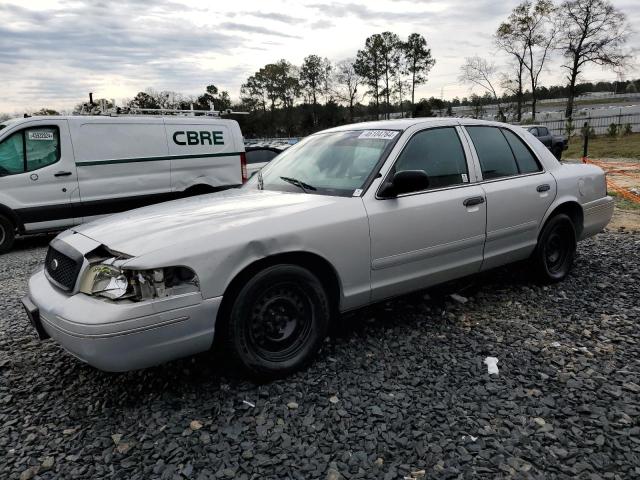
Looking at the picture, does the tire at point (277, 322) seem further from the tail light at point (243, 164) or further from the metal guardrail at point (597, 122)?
the metal guardrail at point (597, 122)

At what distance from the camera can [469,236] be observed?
374 cm

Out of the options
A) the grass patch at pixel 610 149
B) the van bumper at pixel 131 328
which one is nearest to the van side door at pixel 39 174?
the van bumper at pixel 131 328

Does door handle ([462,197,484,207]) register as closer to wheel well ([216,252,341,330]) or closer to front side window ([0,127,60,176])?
wheel well ([216,252,341,330])

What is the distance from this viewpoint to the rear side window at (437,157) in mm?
3571

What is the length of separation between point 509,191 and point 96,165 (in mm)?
6436

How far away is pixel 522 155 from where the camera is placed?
434cm

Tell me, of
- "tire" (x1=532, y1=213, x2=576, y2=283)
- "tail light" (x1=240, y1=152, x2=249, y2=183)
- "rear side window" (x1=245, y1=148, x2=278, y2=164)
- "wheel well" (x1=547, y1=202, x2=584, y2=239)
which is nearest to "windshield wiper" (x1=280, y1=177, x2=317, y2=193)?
"tire" (x1=532, y1=213, x2=576, y2=283)

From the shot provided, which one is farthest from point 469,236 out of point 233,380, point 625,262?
point 625,262

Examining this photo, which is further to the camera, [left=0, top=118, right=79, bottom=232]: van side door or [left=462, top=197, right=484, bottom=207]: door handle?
[left=0, top=118, right=79, bottom=232]: van side door

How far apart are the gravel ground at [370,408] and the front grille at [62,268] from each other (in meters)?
0.68

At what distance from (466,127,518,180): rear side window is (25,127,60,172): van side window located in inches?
251

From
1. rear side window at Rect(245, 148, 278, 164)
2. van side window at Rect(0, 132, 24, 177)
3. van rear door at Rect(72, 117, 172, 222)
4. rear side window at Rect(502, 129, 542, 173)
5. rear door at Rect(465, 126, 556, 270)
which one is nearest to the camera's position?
rear door at Rect(465, 126, 556, 270)

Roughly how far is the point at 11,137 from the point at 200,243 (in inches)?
244

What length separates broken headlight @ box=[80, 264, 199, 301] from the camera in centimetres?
249
